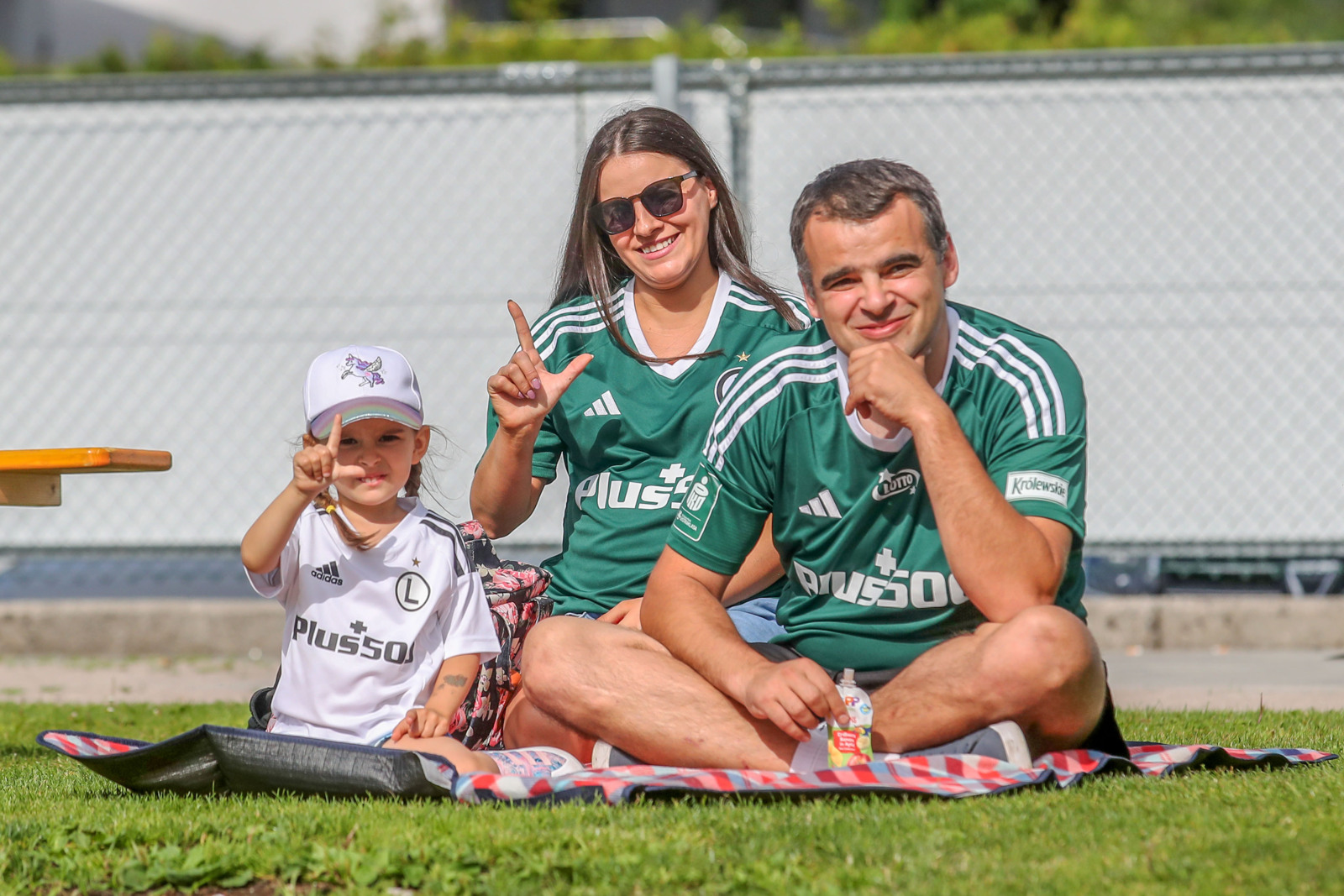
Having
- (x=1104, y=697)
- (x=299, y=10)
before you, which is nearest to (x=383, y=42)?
(x=1104, y=697)

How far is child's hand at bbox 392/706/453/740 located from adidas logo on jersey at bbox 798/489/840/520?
1.01m

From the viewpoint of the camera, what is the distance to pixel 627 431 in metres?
3.89

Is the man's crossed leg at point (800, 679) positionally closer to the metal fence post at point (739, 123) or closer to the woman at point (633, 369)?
the woman at point (633, 369)

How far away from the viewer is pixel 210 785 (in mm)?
3221

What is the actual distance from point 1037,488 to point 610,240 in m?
1.63

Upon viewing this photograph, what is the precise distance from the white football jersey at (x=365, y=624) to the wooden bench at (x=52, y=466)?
0.41m

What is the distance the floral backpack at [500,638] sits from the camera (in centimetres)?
361

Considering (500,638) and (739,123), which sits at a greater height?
(739,123)

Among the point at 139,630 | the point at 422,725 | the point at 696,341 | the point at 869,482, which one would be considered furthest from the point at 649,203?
the point at 139,630

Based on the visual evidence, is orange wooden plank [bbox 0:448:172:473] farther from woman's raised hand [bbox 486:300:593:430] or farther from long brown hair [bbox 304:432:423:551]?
woman's raised hand [bbox 486:300:593:430]

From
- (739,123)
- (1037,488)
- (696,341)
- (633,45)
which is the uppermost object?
(633,45)

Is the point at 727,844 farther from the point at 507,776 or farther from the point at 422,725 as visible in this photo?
the point at 422,725

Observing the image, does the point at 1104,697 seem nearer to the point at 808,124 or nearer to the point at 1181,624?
the point at 1181,624

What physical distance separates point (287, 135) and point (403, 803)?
5238 mm
